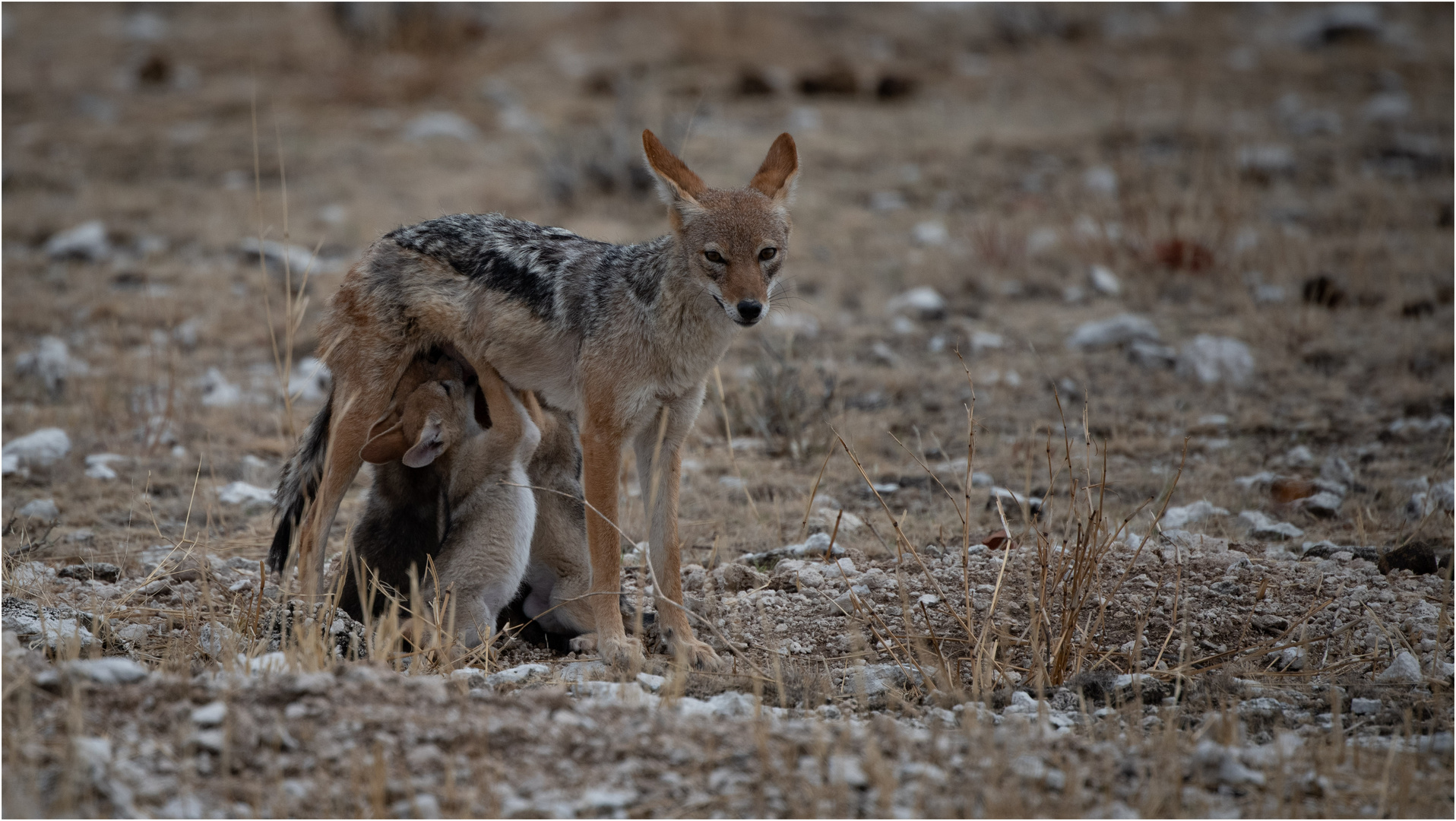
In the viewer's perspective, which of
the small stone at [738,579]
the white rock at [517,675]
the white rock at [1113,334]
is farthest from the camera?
the white rock at [1113,334]

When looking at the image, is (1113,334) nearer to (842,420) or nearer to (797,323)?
(797,323)

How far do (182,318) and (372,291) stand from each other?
4.48 metres

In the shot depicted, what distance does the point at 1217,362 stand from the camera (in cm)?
787

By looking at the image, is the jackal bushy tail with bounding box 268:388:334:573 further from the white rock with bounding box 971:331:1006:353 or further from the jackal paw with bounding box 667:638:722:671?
the white rock with bounding box 971:331:1006:353

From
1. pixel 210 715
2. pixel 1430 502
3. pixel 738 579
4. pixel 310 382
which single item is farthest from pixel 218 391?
pixel 1430 502

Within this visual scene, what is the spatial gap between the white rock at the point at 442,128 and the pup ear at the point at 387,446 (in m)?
9.41

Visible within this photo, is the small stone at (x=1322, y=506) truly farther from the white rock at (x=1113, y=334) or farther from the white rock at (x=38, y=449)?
the white rock at (x=38, y=449)

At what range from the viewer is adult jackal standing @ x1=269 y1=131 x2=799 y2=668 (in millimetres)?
4566

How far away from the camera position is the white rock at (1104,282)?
9.53 metres

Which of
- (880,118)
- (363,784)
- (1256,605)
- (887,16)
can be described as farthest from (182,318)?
(887,16)

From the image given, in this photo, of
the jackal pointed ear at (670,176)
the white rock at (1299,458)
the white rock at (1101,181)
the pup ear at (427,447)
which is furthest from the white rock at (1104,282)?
the pup ear at (427,447)

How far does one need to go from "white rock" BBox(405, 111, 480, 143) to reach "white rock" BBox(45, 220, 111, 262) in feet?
13.5

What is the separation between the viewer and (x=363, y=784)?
2.88 metres

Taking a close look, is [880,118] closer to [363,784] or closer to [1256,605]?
[1256,605]
